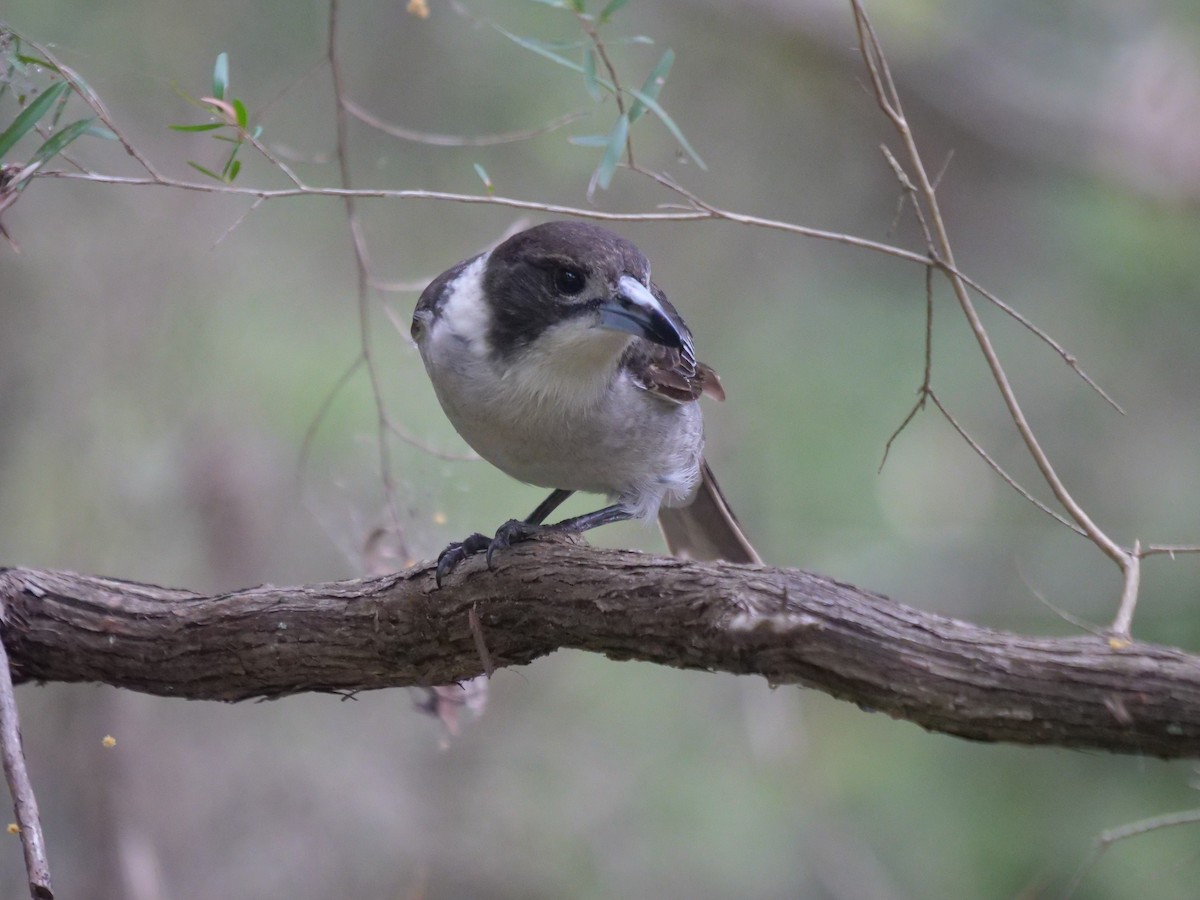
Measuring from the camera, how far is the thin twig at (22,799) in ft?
6.22

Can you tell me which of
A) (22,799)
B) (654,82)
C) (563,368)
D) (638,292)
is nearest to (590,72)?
(654,82)

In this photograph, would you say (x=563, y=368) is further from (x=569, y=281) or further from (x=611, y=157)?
(x=611, y=157)

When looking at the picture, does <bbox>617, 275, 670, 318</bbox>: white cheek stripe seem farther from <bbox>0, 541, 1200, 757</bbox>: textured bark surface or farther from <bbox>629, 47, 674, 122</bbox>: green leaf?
<bbox>0, 541, 1200, 757</bbox>: textured bark surface

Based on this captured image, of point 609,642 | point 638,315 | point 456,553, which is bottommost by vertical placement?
point 609,642

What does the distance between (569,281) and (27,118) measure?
1162mm

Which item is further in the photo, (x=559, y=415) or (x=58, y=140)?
(x=559, y=415)

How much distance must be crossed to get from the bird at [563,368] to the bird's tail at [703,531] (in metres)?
0.35

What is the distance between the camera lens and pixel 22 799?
2.03 metres

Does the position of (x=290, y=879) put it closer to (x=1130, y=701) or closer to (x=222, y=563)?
(x=222, y=563)

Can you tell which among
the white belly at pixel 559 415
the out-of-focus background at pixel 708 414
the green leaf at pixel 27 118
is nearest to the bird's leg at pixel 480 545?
the white belly at pixel 559 415

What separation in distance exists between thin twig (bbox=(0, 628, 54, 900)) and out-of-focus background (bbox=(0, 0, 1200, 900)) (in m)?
1.43

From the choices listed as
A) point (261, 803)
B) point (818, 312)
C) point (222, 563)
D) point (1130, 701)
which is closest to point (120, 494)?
point (222, 563)

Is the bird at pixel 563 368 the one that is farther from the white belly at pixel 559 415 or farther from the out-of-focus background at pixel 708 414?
the out-of-focus background at pixel 708 414

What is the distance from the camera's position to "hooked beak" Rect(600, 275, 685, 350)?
2.54 metres
